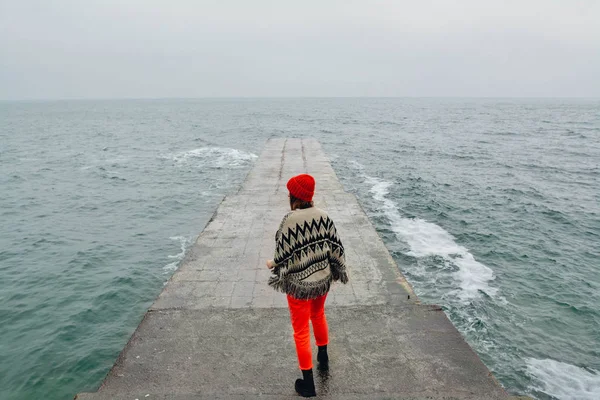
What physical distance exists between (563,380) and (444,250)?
5.54 m

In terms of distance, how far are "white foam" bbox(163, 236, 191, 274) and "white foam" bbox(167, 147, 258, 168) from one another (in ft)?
43.6

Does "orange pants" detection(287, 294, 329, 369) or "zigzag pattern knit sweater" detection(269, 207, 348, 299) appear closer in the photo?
"zigzag pattern knit sweater" detection(269, 207, 348, 299)

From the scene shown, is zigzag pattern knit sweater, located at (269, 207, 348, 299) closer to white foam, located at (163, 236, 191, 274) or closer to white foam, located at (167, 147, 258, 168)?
white foam, located at (163, 236, 191, 274)

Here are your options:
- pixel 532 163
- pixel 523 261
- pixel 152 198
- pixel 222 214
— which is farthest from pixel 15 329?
pixel 532 163

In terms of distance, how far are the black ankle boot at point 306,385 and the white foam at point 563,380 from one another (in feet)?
14.3

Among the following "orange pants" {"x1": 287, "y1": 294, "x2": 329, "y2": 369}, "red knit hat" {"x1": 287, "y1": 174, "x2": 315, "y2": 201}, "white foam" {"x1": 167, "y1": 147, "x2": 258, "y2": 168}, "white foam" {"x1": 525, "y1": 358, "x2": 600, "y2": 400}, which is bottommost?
"white foam" {"x1": 525, "y1": 358, "x2": 600, "y2": 400}

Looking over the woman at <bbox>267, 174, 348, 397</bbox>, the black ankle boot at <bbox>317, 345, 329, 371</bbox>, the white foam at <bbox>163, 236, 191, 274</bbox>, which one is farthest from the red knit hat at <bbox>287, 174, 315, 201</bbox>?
the white foam at <bbox>163, 236, 191, 274</bbox>

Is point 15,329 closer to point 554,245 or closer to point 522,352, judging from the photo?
point 522,352

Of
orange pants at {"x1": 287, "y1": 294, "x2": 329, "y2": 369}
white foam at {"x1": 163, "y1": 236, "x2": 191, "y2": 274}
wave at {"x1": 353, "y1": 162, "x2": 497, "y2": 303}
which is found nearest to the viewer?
orange pants at {"x1": 287, "y1": 294, "x2": 329, "y2": 369}

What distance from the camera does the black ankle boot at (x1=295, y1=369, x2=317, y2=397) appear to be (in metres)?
3.85

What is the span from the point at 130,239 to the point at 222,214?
4.04 m

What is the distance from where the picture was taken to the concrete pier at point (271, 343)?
4.15 meters

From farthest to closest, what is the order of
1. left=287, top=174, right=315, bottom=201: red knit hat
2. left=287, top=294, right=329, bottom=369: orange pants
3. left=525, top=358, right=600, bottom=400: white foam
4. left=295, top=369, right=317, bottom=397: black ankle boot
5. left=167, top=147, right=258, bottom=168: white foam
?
left=167, top=147, right=258, bottom=168: white foam
left=525, top=358, right=600, bottom=400: white foam
left=295, top=369, right=317, bottom=397: black ankle boot
left=287, top=294, right=329, bottom=369: orange pants
left=287, top=174, right=315, bottom=201: red knit hat

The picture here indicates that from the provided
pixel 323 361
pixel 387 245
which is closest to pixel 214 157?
pixel 387 245
